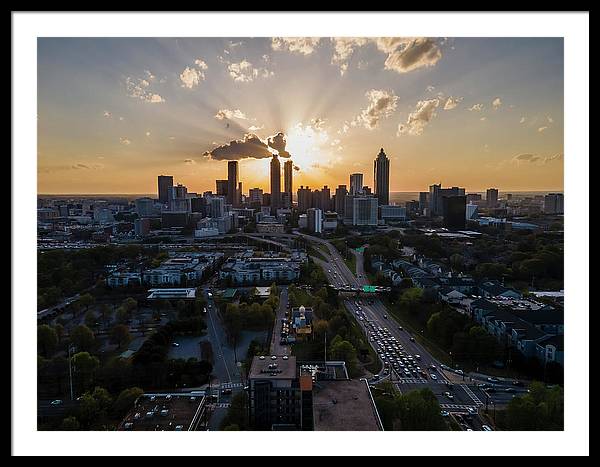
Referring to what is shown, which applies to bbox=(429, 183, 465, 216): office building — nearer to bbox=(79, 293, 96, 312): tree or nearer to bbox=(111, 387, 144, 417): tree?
bbox=(79, 293, 96, 312): tree

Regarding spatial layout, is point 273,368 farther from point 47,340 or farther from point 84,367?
point 47,340

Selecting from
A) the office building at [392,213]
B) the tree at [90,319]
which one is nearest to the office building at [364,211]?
the office building at [392,213]

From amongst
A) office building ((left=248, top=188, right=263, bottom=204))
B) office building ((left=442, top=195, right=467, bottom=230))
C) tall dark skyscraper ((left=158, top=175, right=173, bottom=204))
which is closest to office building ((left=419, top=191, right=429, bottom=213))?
office building ((left=442, top=195, right=467, bottom=230))

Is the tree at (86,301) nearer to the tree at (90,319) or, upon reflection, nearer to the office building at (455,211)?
the tree at (90,319)

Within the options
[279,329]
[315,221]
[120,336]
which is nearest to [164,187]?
[315,221]

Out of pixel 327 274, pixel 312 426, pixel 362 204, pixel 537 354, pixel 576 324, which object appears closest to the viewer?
pixel 576 324
